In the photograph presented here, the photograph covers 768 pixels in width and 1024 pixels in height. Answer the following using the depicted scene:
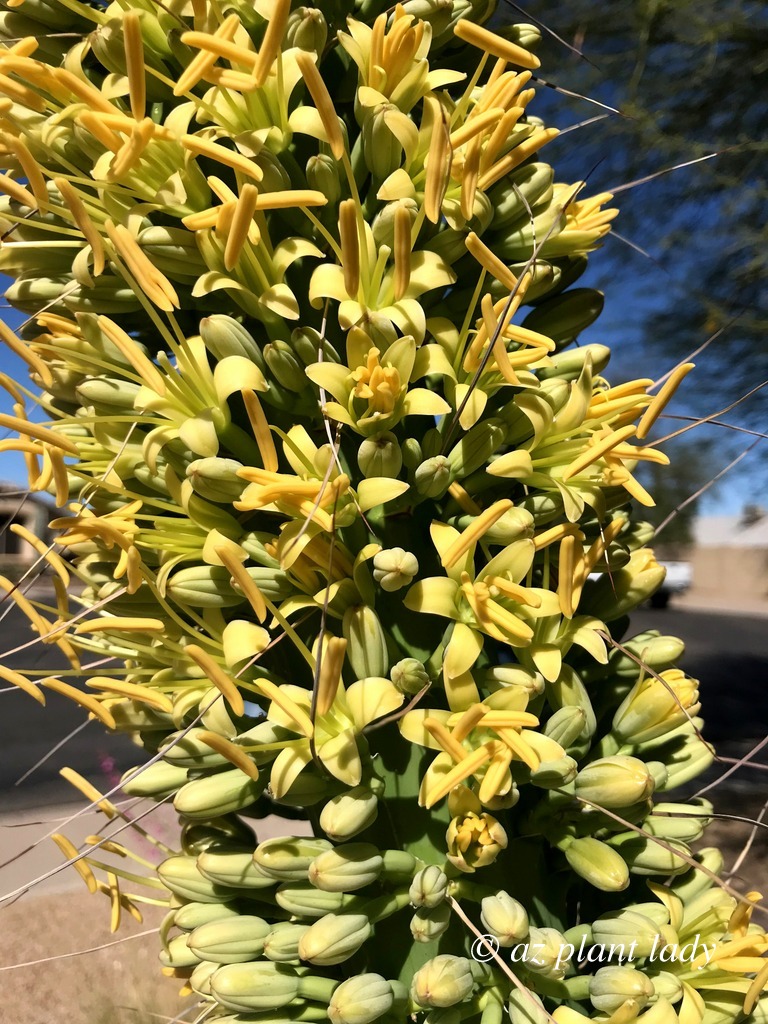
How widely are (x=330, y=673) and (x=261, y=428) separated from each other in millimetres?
171

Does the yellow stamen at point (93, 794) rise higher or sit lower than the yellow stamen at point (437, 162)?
lower

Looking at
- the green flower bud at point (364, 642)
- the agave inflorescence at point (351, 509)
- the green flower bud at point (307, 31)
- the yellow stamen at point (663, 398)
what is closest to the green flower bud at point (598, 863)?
the agave inflorescence at point (351, 509)

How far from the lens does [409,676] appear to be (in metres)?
0.57

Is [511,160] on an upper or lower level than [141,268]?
upper

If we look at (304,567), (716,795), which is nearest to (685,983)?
(304,567)

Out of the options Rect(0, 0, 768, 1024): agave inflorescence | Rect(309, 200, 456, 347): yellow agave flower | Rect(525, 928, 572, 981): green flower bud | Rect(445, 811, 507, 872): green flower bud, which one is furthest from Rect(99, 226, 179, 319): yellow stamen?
Rect(525, 928, 572, 981): green flower bud

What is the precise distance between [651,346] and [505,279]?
3040 mm

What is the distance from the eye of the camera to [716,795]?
4395mm

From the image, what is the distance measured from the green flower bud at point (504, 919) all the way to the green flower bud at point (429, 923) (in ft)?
0.10

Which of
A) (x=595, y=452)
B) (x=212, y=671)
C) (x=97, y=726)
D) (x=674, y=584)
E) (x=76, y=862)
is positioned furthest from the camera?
(x=674, y=584)

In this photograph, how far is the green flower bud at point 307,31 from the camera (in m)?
0.62

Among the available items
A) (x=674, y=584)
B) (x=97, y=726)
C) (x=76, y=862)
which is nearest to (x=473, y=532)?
(x=76, y=862)

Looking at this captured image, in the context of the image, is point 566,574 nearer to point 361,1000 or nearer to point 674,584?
point 361,1000

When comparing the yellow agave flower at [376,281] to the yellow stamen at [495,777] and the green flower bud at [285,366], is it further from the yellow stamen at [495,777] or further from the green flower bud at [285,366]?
the yellow stamen at [495,777]
